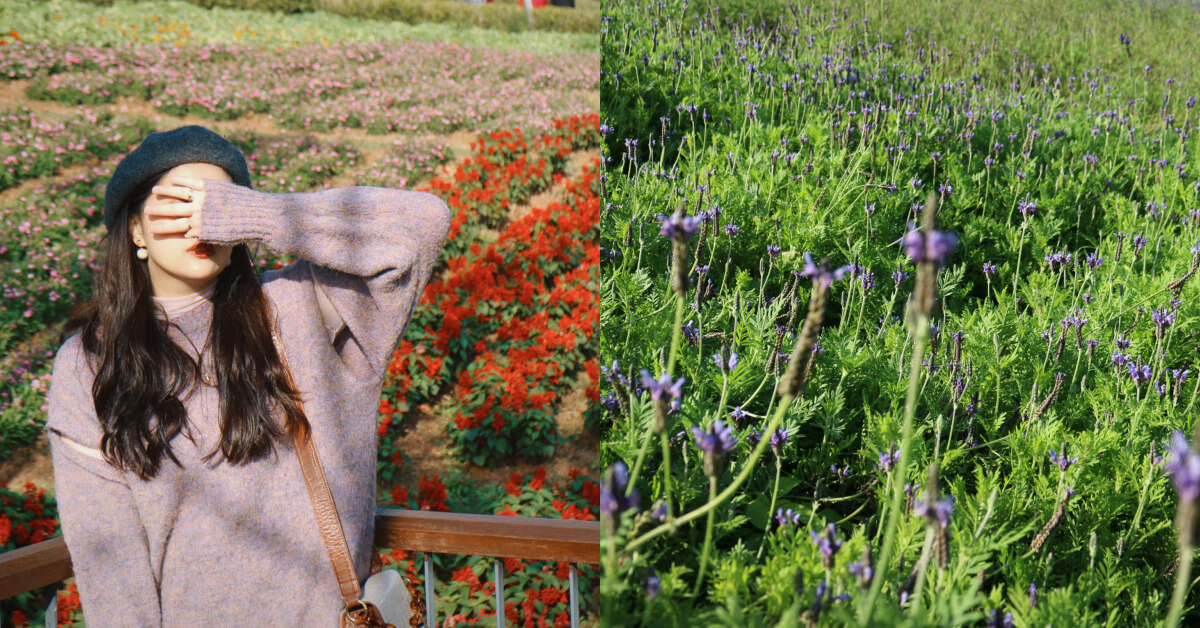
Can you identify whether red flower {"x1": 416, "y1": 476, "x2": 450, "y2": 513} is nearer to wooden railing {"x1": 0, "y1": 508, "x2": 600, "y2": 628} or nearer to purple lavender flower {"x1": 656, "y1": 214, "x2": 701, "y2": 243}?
wooden railing {"x1": 0, "y1": 508, "x2": 600, "y2": 628}

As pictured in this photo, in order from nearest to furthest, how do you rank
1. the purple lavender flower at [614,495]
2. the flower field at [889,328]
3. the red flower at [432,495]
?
the purple lavender flower at [614,495] < the flower field at [889,328] < the red flower at [432,495]

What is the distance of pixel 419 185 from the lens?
3.18 metres

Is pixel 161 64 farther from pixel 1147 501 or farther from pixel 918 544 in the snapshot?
pixel 1147 501

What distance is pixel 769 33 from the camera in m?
1.75

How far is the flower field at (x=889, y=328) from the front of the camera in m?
0.63

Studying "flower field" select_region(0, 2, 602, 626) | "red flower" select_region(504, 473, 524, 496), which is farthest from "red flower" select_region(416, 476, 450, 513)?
"red flower" select_region(504, 473, 524, 496)

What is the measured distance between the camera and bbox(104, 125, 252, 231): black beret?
39.3 inches

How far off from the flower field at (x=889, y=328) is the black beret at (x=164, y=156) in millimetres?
594

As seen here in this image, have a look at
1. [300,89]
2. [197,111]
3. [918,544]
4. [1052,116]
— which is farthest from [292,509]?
[1052,116]

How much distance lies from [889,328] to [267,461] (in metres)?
1.08

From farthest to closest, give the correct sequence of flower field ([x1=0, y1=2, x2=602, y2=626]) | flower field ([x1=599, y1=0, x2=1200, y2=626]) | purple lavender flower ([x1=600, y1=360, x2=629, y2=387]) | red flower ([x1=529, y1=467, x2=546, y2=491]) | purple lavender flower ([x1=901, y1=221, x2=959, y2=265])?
red flower ([x1=529, y1=467, x2=546, y2=491]), flower field ([x1=0, y1=2, x2=602, y2=626]), purple lavender flower ([x1=600, y1=360, x2=629, y2=387]), flower field ([x1=599, y1=0, x2=1200, y2=626]), purple lavender flower ([x1=901, y1=221, x2=959, y2=265])

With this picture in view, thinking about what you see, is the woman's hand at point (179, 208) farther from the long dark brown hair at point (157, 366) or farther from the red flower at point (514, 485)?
the red flower at point (514, 485)

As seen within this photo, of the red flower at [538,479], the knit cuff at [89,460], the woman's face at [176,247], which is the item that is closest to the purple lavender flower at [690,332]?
the woman's face at [176,247]

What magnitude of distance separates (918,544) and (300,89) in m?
2.93
